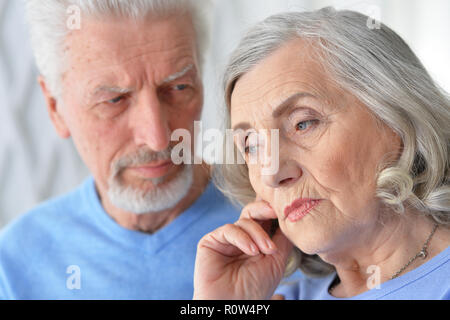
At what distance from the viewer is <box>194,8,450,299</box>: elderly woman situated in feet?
3.19

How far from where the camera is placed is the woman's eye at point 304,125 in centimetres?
100

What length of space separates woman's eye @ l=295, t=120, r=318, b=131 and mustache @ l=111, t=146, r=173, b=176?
1.44ft

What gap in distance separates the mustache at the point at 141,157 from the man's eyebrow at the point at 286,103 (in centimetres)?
41

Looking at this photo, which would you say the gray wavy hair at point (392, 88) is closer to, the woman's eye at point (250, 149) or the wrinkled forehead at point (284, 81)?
the wrinkled forehead at point (284, 81)

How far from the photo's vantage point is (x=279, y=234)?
4.05 feet

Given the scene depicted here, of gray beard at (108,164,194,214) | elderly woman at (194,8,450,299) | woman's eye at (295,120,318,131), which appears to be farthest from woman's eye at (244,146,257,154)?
gray beard at (108,164,194,214)

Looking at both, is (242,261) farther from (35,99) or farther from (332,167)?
(35,99)

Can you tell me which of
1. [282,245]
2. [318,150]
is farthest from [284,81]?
[282,245]

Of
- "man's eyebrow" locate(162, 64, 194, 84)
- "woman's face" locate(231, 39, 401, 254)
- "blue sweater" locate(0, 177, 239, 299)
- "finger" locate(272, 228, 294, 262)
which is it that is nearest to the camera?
"woman's face" locate(231, 39, 401, 254)

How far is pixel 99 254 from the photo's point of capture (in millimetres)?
1450

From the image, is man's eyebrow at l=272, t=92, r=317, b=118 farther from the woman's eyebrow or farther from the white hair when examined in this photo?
the white hair

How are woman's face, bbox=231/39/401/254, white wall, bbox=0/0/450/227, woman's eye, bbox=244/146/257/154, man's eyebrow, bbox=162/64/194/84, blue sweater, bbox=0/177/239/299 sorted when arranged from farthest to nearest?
white wall, bbox=0/0/450/227 → blue sweater, bbox=0/177/239/299 → man's eyebrow, bbox=162/64/194/84 → woman's eye, bbox=244/146/257/154 → woman's face, bbox=231/39/401/254
